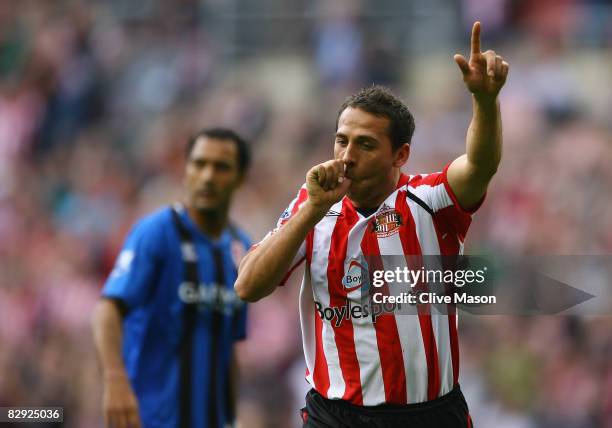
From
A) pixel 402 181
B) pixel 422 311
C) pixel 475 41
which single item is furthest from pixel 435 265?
pixel 475 41

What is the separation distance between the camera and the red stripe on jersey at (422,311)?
4.40m

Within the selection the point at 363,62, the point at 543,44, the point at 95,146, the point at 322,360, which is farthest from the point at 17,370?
the point at 322,360

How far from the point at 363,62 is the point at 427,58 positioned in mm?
777

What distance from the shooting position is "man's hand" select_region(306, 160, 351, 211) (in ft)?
13.7

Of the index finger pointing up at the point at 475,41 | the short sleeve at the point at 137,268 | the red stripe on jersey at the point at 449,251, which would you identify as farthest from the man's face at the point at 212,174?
the index finger pointing up at the point at 475,41

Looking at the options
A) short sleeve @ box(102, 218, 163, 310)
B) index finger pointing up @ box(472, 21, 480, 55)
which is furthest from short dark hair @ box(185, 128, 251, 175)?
index finger pointing up @ box(472, 21, 480, 55)

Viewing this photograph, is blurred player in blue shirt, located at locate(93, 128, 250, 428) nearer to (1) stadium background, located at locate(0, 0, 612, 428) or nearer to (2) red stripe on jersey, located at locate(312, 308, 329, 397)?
(2) red stripe on jersey, located at locate(312, 308, 329, 397)

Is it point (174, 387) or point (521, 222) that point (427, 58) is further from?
point (174, 387)

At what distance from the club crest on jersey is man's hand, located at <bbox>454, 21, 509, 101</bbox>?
0.65 meters

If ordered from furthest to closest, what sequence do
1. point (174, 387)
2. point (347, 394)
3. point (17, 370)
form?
point (17, 370), point (174, 387), point (347, 394)

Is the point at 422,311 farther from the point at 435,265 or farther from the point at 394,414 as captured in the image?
the point at 394,414

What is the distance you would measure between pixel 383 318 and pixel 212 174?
96.5 inches

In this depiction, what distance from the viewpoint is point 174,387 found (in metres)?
Answer: 6.15

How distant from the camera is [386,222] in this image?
4500 millimetres
